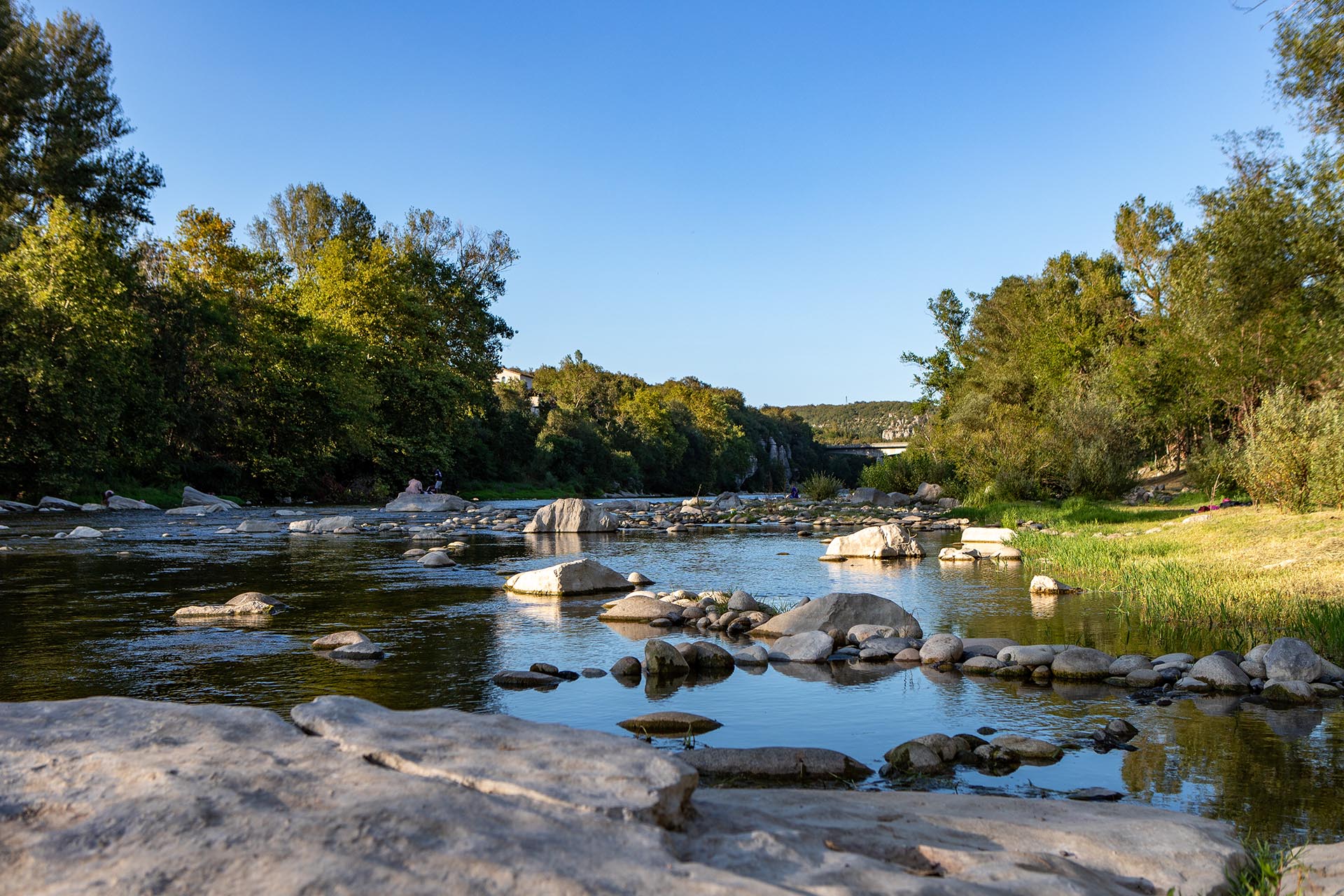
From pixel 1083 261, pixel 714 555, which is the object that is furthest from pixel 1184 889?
pixel 1083 261

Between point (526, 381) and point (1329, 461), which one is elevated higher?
point (526, 381)

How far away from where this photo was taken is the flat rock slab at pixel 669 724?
21.5ft

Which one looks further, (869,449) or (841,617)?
(869,449)

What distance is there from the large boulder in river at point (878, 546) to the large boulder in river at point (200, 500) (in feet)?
82.7

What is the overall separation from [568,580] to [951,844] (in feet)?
35.2

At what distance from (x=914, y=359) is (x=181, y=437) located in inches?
1795

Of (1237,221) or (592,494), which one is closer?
(1237,221)

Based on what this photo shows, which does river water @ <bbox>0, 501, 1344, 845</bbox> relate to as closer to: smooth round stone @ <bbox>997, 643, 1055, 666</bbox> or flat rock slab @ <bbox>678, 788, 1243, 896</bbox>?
smooth round stone @ <bbox>997, 643, 1055, 666</bbox>

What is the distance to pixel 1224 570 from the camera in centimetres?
1332

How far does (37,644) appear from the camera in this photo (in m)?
9.29

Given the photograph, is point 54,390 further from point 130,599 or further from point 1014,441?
point 1014,441

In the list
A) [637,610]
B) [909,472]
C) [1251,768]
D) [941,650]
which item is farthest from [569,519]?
[909,472]

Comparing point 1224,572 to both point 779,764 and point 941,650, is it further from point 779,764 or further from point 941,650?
point 779,764

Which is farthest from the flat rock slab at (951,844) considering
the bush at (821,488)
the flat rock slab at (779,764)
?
the bush at (821,488)
